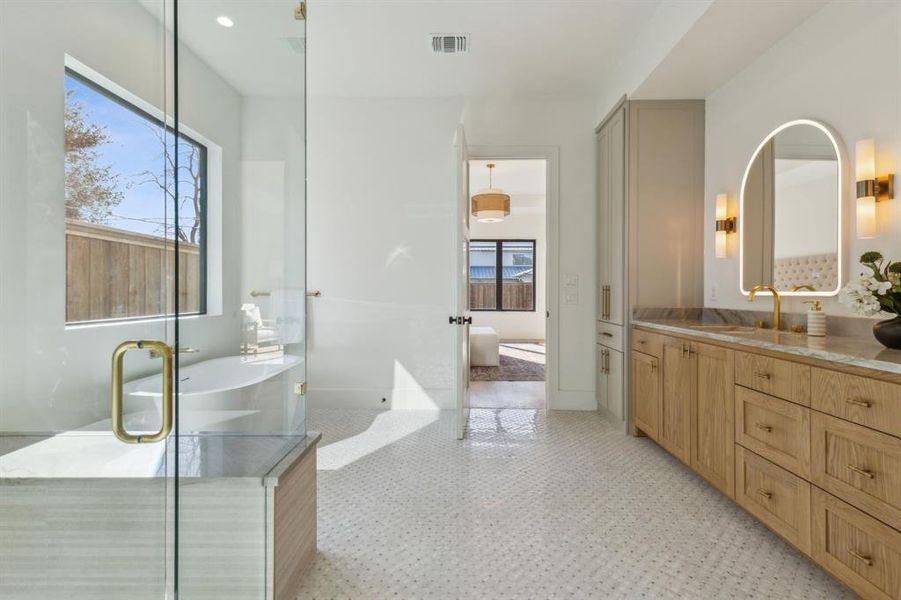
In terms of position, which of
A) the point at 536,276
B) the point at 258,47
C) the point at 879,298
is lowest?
the point at 879,298

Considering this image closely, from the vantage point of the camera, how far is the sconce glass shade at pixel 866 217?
1.96 meters

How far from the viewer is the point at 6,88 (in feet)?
5.22

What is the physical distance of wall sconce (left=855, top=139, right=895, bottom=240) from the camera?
1.93 meters

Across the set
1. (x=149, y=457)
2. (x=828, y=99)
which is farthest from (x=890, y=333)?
(x=149, y=457)

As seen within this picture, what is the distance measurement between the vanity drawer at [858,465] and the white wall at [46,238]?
2.13m

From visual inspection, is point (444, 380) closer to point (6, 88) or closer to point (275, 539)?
point (275, 539)

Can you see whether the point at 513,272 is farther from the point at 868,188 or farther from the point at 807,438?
the point at 807,438

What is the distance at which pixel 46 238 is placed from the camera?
1.70 metres

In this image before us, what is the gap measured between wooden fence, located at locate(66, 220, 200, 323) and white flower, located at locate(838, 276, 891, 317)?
2649 mm

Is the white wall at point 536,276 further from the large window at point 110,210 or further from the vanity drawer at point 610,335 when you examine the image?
the large window at point 110,210

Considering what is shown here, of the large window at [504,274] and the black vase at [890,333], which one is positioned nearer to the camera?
the black vase at [890,333]

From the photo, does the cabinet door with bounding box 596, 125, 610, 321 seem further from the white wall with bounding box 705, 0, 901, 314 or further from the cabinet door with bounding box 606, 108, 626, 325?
the white wall with bounding box 705, 0, 901, 314

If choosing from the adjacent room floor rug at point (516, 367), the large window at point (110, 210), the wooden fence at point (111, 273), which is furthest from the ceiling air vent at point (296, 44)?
the adjacent room floor rug at point (516, 367)

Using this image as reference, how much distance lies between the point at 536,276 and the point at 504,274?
65 cm
